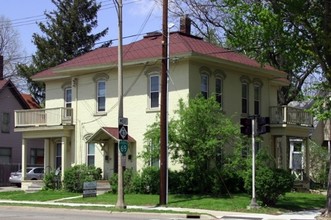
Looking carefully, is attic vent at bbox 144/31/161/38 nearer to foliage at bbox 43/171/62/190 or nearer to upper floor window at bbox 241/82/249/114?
upper floor window at bbox 241/82/249/114

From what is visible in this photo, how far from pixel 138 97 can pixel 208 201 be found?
891cm

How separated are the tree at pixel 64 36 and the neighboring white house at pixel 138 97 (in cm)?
1874

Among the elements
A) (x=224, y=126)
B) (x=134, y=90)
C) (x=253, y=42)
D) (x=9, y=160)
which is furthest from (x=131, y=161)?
(x=9, y=160)

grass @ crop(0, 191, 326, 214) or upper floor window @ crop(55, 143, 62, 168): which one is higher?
upper floor window @ crop(55, 143, 62, 168)

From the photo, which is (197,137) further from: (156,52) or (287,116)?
(287,116)

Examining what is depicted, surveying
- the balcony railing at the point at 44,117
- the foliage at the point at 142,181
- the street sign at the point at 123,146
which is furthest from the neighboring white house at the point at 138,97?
the street sign at the point at 123,146

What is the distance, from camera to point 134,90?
3372cm

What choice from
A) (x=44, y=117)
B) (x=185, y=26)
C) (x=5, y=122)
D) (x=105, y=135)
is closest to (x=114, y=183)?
(x=105, y=135)

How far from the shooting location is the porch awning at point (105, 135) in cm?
3275

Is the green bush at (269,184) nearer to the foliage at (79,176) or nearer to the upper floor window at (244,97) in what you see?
the upper floor window at (244,97)

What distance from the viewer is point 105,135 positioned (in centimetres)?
3381

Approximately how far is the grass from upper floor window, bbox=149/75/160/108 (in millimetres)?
5561

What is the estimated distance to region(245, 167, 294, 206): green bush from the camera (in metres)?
24.8

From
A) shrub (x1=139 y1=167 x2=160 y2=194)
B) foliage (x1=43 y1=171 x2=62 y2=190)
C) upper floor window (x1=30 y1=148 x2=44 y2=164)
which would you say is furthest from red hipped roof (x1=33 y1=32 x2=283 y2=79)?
upper floor window (x1=30 y1=148 x2=44 y2=164)
